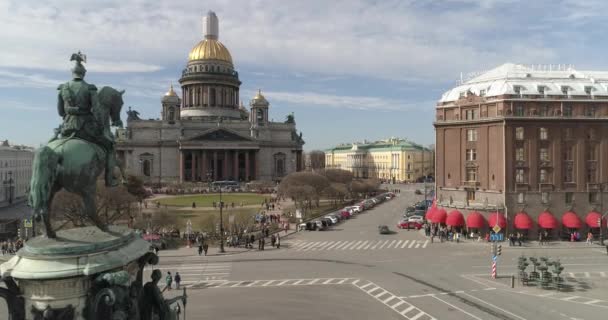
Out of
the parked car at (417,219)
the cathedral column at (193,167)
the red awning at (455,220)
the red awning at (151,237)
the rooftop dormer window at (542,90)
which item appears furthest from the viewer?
the cathedral column at (193,167)

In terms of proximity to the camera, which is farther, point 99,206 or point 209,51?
point 209,51

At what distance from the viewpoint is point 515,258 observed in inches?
1593

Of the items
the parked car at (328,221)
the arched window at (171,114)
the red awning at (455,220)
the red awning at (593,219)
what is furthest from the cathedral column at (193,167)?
the red awning at (593,219)

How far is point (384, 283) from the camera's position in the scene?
100 ft

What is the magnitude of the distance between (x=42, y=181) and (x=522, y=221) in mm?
47828

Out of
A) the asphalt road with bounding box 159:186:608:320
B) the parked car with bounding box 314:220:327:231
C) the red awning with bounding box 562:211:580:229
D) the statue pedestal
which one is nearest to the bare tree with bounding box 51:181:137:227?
the asphalt road with bounding box 159:186:608:320

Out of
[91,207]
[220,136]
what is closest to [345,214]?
[91,207]

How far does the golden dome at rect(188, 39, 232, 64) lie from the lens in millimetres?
140875

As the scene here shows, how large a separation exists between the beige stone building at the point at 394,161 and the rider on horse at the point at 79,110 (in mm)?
163050

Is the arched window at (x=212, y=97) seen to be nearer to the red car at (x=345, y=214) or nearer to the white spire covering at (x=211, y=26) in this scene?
the white spire covering at (x=211, y=26)

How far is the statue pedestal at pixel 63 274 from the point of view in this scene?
1023 cm

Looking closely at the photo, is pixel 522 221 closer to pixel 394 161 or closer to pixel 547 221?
pixel 547 221

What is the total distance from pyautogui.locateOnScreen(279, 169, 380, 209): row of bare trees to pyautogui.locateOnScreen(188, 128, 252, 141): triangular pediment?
40.7m

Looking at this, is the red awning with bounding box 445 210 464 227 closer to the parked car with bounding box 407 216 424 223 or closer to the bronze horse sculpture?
the parked car with bounding box 407 216 424 223
